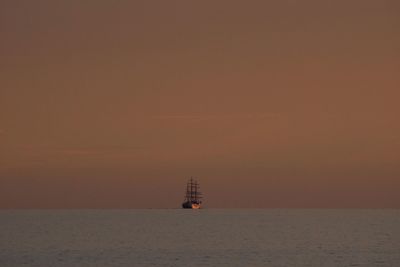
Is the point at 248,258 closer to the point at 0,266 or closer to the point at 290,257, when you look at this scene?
the point at 290,257

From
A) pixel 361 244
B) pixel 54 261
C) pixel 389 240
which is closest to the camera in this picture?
pixel 54 261

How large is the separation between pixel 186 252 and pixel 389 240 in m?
32.4

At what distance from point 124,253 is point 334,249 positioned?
2358 cm

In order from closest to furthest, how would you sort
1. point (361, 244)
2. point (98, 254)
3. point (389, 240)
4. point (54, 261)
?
point (54, 261), point (98, 254), point (361, 244), point (389, 240)

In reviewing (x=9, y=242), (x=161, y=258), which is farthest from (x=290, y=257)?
(x=9, y=242)

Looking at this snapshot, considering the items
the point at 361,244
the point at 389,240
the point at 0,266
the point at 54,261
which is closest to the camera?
the point at 0,266

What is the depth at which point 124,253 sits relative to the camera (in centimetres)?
9312

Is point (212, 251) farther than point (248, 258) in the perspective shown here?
Yes

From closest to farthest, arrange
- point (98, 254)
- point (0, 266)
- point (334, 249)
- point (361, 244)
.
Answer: point (0, 266) < point (98, 254) < point (334, 249) < point (361, 244)

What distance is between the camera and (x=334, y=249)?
98.0 metres

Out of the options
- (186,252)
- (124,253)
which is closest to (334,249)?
(186,252)

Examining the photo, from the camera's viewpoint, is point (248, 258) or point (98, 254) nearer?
point (248, 258)

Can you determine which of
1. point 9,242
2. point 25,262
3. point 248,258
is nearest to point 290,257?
point 248,258

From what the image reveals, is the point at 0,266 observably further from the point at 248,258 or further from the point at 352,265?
the point at 352,265
